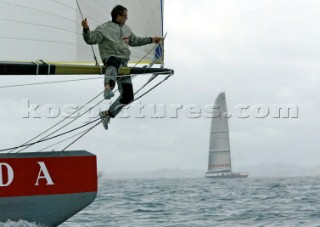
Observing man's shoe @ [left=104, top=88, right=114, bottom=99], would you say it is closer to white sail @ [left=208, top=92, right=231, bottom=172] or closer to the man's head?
the man's head

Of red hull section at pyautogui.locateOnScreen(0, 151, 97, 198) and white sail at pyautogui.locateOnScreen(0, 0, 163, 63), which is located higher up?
white sail at pyautogui.locateOnScreen(0, 0, 163, 63)

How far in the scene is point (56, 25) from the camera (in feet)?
23.1

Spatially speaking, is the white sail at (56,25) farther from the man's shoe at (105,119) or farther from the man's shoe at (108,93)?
the man's shoe at (108,93)

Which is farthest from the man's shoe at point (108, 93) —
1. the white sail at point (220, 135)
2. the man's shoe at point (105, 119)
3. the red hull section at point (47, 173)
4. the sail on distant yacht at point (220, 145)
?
the white sail at point (220, 135)

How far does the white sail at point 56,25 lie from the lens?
6832mm

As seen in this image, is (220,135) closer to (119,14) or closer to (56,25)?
(56,25)

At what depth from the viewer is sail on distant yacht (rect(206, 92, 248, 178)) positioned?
44406 millimetres

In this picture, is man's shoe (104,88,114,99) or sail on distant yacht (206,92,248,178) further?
sail on distant yacht (206,92,248,178)

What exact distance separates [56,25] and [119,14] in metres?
0.72

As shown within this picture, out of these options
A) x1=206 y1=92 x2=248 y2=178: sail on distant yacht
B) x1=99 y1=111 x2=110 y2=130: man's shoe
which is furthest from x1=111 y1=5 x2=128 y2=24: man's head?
x1=206 y1=92 x2=248 y2=178: sail on distant yacht

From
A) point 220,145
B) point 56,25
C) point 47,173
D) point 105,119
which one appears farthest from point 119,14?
point 220,145

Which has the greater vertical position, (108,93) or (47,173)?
(108,93)

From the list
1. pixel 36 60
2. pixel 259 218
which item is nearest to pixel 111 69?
pixel 36 60

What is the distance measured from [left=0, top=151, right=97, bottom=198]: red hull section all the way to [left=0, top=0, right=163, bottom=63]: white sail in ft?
3.44
